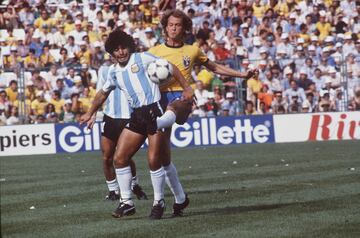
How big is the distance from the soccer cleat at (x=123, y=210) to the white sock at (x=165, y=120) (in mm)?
935

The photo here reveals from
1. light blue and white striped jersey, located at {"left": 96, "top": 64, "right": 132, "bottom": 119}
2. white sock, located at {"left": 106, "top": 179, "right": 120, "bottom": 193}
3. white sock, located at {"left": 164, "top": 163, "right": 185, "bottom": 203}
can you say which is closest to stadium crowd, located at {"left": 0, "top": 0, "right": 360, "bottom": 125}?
light blue and white striped jersey, located at {"left": 96, "top": 64, "right": 132, "bottom": 119}

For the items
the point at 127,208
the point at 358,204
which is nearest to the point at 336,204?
the point at 358,204

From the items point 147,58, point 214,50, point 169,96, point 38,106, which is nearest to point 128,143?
point 169,96

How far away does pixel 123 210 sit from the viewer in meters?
11.1

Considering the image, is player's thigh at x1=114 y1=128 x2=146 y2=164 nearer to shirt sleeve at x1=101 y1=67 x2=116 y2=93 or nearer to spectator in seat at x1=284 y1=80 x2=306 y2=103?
shirt sleeve at x1=101 y1=67 x2=116 y2=93

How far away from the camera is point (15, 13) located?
96.9 feet

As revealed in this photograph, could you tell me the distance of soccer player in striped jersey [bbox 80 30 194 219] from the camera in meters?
10.9

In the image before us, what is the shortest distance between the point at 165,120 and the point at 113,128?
292 centimetres

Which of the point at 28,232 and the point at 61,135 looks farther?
the point at 61,135

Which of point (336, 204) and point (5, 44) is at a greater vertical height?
point (5, 44)

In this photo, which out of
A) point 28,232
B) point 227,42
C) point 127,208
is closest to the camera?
point 28,232

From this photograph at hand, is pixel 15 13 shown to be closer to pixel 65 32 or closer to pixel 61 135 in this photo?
pixel 65 32

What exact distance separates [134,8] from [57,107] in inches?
180

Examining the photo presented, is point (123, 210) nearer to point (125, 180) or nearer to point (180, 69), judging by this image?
point (125, 180)
